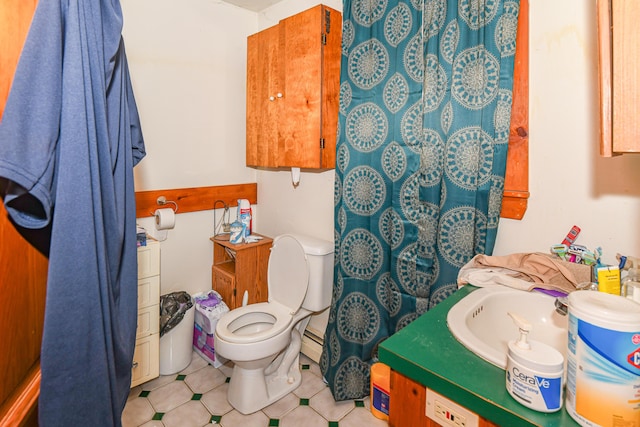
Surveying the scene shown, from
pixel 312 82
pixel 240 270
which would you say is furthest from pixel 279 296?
pixel 312 82

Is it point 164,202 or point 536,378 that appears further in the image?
point 164,202

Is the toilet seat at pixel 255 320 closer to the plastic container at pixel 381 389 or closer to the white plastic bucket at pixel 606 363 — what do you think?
the plastic container at pixel 381 389

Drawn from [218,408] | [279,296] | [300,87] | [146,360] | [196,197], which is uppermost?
[300,87]

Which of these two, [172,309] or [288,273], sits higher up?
A: [288,273]

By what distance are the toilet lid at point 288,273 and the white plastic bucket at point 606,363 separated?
4.87 feet

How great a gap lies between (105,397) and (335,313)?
1302 mm

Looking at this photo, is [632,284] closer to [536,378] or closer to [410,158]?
[536,378]

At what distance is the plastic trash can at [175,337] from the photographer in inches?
80.7

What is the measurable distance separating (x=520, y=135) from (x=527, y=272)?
535 mm

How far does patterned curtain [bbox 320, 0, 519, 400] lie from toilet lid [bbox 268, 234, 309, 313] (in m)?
0.23

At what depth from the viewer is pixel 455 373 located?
721 mm

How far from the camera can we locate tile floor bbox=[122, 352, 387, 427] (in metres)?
1.73

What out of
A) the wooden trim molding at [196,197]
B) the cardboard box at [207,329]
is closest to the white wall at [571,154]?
the cardboard box at [207,329]

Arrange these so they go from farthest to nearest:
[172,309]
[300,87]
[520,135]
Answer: [172,309]
[300,87]
[520,135]
